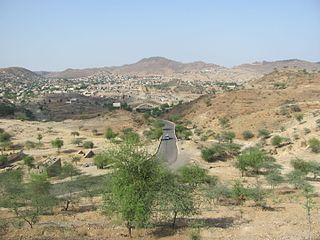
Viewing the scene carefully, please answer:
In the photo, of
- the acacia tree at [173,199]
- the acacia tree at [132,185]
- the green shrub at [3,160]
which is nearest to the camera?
the acacia tree at [132,185]

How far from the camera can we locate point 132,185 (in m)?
22.8

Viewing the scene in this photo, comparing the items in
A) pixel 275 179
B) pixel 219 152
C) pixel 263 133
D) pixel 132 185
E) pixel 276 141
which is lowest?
pixel 219 152

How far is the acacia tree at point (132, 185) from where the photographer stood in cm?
2236

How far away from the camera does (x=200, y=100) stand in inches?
4429

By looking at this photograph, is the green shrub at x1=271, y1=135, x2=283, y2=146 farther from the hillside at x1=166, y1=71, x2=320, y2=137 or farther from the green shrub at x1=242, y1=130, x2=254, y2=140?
the hillside at x1=166, y1=71, x2=320, y2=137

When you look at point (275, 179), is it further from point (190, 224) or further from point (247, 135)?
point (247, 135)

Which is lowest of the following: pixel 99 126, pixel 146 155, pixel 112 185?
pixel 99 126

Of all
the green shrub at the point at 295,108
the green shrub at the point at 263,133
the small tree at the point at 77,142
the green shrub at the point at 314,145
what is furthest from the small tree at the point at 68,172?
the green shrub at the point at 295,108

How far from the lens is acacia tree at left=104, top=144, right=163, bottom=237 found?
22359 mm

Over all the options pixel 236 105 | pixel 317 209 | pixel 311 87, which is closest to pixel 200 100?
pixel 236 105

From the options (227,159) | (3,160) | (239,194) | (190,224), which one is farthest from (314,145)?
(3,160)

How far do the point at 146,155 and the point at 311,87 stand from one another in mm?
89273

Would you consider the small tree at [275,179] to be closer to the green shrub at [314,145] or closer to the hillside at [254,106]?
the green shrub at [314,145]

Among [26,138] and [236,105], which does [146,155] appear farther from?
[236,105]
